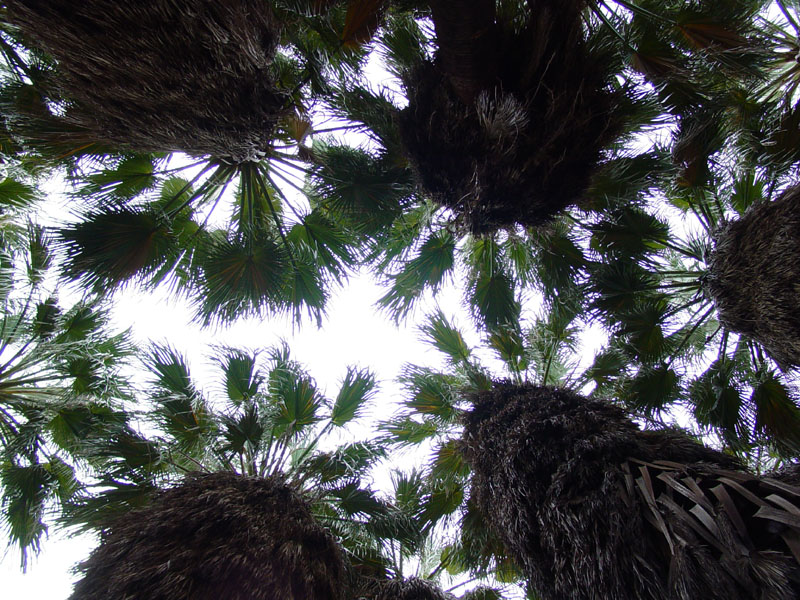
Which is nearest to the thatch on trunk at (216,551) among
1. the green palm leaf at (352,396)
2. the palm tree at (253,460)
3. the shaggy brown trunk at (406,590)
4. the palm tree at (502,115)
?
the palm tree at (253,460)

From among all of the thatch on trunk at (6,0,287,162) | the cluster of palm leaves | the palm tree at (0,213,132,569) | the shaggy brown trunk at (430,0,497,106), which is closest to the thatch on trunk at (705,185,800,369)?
the cluster of palm leaves

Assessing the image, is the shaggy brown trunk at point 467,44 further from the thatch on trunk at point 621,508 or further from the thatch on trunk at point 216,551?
the thatch on trunk at point 216,551

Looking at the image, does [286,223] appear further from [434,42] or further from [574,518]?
[574,518]

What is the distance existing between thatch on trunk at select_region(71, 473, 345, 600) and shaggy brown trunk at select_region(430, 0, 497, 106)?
3086mm

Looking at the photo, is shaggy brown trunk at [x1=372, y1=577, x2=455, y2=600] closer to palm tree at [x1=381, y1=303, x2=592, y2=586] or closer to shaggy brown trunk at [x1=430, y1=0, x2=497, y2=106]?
palm tree at [x1=381, y1=303, x2=592, y2=586]

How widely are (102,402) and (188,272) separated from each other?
4.47 feet

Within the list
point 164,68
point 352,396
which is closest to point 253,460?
→ point 352,396

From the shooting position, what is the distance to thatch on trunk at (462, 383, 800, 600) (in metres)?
1.66

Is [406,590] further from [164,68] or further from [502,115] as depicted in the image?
[164,68]

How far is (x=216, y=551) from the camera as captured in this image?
2.50 metres

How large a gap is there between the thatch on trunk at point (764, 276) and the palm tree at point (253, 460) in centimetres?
311

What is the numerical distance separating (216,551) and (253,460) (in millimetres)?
1135

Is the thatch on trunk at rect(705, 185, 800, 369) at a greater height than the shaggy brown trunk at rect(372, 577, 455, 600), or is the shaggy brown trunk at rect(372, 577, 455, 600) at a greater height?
the thatch on trunk at rect(705, 185, 800, 369)

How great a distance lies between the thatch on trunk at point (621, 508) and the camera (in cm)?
166
